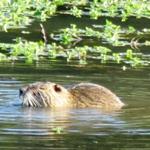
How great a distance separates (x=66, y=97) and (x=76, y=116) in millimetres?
1027

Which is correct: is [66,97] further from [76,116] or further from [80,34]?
[80,34]

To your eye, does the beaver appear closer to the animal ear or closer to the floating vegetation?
the animal ear

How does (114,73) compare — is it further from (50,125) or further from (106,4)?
(106,4)

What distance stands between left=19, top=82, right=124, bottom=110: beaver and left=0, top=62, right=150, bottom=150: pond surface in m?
0.21

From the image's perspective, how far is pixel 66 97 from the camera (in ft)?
42.5

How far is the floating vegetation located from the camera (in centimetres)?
1596

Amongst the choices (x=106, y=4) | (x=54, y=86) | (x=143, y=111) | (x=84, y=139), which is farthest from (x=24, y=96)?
(x=106, y=4)

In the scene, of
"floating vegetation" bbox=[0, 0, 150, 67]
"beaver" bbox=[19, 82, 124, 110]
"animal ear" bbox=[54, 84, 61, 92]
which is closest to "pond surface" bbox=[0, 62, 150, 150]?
"beaver" bbox=[19, 82, 124, 110]

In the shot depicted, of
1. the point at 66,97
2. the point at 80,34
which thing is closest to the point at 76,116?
the point at 66,97

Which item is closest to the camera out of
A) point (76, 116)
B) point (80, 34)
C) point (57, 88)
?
point (76, 116)

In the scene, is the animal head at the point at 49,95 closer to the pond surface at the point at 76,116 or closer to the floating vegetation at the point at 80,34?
the pond surface at the point at 76,116

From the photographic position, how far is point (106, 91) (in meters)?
12.9

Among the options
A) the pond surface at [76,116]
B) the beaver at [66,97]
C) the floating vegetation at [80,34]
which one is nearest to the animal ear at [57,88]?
the beaver at [66,97]

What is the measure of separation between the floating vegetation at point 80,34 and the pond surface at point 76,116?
622mm
